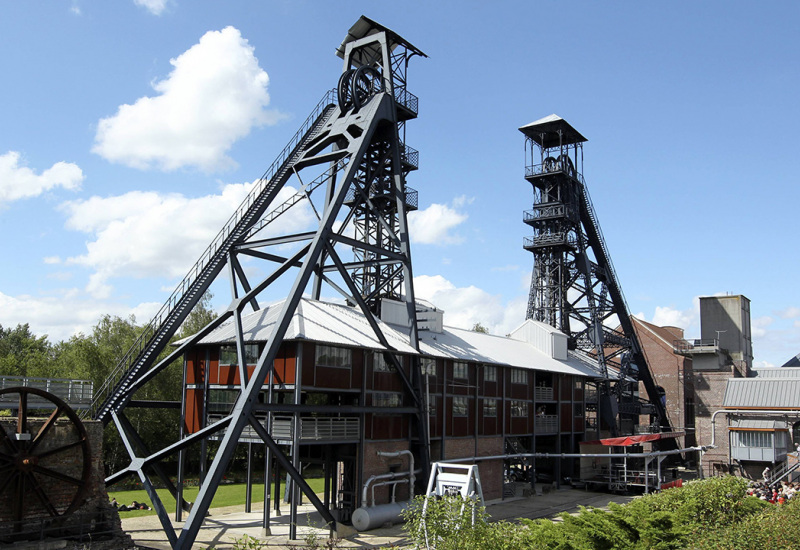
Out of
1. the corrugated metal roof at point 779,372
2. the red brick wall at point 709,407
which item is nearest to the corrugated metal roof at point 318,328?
the red brick wall at point 709,407

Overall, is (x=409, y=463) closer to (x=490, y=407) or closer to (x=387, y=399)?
(x=387, y=399)

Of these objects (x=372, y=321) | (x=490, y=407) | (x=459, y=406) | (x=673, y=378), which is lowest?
(x=490, y=407)

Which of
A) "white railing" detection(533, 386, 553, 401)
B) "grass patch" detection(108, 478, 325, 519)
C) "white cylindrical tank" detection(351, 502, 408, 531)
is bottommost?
"grass patch" detection(108, 478, 325, 519)

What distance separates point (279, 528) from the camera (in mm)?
24812

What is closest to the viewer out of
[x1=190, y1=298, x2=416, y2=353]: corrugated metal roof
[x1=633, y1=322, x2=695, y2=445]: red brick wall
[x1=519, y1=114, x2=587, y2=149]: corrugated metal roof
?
[x1=190, y1=298, x2=416, y2=353]: corrugated metal roof

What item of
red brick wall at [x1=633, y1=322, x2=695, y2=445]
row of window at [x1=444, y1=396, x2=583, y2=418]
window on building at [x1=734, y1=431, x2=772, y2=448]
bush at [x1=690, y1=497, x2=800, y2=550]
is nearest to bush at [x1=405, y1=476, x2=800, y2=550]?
bush at [x1=690, y1=497, x2=800, y2=550]

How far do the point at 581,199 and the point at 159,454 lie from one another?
32528 millimetres

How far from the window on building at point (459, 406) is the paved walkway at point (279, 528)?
13.9ft

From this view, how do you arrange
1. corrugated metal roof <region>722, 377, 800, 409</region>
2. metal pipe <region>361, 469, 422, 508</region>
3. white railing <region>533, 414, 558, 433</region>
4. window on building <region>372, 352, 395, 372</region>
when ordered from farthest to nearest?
corrugated metal roof <region>722, 377, 800, 409</region> → white railing <region>533, 414, 558, 433</region> → window on building <region>372, 352, 395, 372</region> → metal pipe <region>361, 469, 422, 508</region>

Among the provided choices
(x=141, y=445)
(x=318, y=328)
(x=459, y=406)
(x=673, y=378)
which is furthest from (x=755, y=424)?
(x=141, y=445)

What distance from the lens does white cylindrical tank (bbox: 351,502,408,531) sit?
79.6 ft

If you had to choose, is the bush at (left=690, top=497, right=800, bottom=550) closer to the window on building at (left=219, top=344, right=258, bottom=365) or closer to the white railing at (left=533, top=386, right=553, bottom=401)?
the window on building at (left=219, top=344, right=258, bottom=365)

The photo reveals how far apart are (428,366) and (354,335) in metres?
5.14

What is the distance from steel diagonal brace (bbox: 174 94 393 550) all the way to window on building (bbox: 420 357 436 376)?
848 cm
